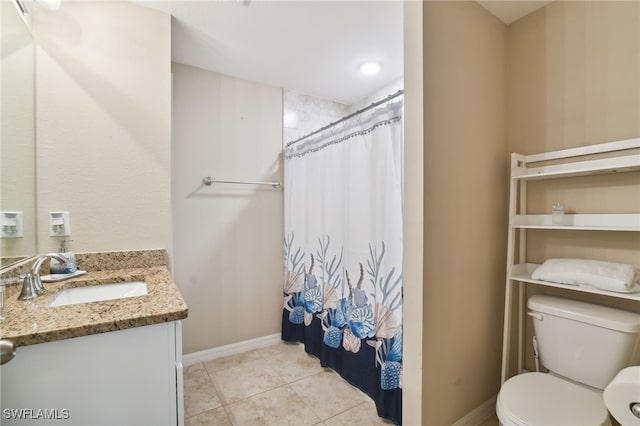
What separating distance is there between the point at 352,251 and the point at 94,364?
1335 millimetres

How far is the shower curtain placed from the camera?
5.13 ft

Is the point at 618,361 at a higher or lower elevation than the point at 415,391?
higher

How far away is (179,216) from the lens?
2.15m

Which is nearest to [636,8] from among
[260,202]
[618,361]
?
[618,361]

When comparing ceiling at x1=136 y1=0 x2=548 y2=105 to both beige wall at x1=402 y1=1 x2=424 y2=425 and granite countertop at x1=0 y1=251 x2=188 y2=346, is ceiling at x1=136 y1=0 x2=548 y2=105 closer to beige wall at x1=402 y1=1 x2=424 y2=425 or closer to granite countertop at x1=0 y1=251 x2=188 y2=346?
beige wall at x1=402 y1=1 x2=424 y2=425

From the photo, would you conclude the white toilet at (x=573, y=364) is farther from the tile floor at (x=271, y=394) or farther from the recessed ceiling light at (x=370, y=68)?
the recessed ceiling light at (x=370, y=68)

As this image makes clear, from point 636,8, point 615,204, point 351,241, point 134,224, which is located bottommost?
point 351,241

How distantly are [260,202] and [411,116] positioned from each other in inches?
60.3

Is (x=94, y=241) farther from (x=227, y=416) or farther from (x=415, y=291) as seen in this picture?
(x=415, y=291)

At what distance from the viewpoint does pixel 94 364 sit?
0.86 m

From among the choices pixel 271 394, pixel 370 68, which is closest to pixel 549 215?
pixel 370 68

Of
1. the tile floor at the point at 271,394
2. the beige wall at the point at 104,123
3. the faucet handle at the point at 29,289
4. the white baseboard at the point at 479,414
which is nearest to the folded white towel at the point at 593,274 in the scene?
the white baseboard at the point at 479,414

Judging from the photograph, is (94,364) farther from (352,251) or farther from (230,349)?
(230,349)

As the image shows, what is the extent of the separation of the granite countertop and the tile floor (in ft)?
3.23
